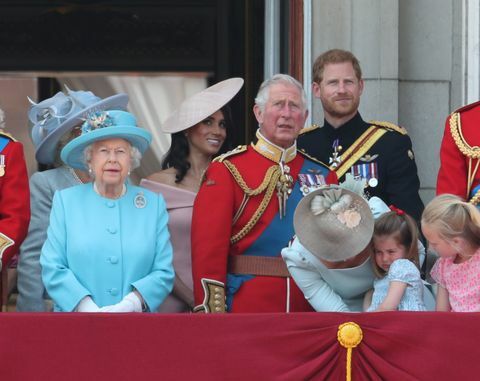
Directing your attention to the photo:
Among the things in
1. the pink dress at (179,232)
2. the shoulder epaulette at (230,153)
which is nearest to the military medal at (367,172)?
the shoulder epaulette at (230,153)

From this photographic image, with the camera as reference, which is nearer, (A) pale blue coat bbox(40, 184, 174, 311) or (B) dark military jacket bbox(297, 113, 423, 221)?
(A) pale blue coat bbox(40, 184, 174, 311)

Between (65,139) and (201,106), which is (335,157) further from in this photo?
(65,139)

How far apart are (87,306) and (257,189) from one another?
2.72 feet

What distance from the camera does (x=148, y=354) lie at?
18.1 feet

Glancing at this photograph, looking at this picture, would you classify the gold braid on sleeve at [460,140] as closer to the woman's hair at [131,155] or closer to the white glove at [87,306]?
the woman's hair at [131,155]

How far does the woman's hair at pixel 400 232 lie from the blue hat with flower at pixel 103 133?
94 centimetres

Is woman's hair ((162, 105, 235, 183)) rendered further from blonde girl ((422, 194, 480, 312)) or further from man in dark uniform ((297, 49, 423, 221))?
blonde girl ((422, 194, 480, 312))

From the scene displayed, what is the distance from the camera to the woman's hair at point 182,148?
684cm

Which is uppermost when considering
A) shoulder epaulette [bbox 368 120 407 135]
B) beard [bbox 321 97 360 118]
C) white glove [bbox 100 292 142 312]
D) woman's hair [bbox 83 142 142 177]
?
beard [bbox 321 97 360 118]

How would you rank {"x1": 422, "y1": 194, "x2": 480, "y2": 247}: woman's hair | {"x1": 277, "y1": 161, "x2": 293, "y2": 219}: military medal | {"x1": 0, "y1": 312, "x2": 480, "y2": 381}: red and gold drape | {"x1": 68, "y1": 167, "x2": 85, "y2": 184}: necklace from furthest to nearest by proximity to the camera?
{"x1": 68, "y1": 167, "x2": 85, "y2": 184}: necklace → {"x1": 277, "y1": 161, "x2": 293, "y2": 219}: military medal → {"x1": 422, "y1": 194, "x2": 480, "y2": 247}: woman's hair → {"x1": 0, "y1": 312, "x2": 480, "y2": 381}: red and gold drape

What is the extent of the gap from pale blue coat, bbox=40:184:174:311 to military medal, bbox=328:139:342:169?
0.97 m

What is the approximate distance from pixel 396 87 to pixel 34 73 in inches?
125

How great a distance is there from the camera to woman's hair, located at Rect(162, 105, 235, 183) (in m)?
6.84

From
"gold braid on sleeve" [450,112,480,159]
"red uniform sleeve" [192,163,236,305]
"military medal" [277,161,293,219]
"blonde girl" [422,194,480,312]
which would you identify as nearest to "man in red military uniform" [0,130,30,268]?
"red uniform sleeve" [192,163,236,305]
